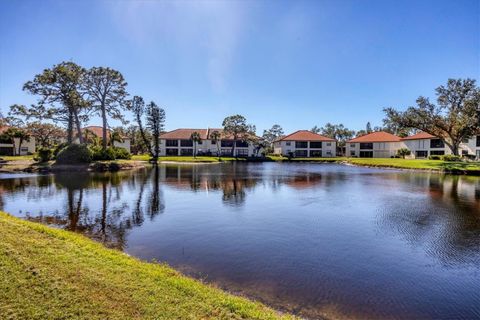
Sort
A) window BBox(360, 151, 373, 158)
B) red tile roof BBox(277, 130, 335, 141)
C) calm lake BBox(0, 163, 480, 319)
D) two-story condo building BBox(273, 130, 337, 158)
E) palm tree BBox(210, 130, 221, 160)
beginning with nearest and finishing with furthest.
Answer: calm lake BBox(0, 163, 480, 319) < palm tree BBox(210, 130, 221, 160) < window BBox(360, 151, 373, 158) < red tile roof BBox(277, 130, 335, 141) < two-story condo building BBox(273, 130, 337, 158)

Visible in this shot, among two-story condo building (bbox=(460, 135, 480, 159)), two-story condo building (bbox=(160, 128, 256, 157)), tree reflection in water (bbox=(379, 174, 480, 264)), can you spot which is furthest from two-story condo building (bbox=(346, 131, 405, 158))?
tree reflection in water (bbox=(379, 174, 480, 264))

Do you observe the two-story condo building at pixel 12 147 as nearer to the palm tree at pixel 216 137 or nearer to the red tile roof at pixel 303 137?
the palm tree at pixel 216 137

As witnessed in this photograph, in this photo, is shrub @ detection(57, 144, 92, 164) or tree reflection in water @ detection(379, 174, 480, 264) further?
shrub @ detection(57, 144, 92, 164)

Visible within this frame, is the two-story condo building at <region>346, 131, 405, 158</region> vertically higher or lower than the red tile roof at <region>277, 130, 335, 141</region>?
lower

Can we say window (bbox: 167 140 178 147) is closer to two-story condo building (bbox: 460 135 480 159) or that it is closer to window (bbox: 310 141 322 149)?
window (bbox: 310 141 322 149)

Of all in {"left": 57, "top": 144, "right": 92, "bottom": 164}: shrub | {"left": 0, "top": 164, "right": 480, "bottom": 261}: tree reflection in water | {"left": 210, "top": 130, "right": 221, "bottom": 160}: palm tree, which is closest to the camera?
{"left": 0, "top": 164, "right": 480, "bottom": 261}: tree reflection in water

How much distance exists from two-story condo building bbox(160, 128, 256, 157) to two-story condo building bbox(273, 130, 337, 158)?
10.6m

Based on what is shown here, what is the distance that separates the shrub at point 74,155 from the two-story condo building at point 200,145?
45404 millimetres

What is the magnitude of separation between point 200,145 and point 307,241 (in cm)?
8228

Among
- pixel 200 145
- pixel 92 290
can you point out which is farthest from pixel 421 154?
pixel 92 290

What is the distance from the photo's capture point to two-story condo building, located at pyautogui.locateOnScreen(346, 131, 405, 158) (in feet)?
296

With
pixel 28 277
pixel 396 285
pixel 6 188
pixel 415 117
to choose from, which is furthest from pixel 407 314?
pixel 415 117

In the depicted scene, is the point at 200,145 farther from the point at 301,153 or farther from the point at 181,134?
the point at 301,153

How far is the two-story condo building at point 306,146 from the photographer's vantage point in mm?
93438
